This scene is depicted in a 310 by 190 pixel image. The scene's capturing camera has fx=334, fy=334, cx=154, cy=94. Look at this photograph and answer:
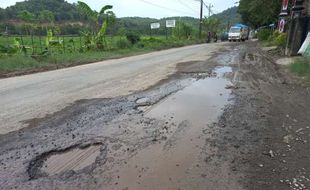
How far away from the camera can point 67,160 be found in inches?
171

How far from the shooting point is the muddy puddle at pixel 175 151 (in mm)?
3668

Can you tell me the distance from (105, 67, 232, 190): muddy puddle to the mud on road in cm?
1

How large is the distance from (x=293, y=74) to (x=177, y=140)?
335 inches

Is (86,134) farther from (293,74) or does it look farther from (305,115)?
(293,74)

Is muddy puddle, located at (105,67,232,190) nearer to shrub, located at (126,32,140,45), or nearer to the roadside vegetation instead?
the roadside vegetation

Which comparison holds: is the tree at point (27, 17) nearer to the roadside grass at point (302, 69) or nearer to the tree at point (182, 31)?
the roadside grass at point (302, 69)

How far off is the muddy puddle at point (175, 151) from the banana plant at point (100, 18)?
18661 mm

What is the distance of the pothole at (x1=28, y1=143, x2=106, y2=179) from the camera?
4.00 meters

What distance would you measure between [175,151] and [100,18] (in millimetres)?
23315

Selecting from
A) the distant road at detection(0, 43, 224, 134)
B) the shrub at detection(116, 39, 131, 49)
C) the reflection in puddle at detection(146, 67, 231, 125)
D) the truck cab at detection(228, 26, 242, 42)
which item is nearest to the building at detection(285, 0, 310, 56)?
the distant road at detection(0, 43, 224, 134)

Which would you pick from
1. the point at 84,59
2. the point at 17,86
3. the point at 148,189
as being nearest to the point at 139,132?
the point at 148,189

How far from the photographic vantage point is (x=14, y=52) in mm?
18688

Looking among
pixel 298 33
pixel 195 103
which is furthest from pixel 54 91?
pixel 298 33

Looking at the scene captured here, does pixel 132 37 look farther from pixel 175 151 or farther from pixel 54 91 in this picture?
pixel 175 151
